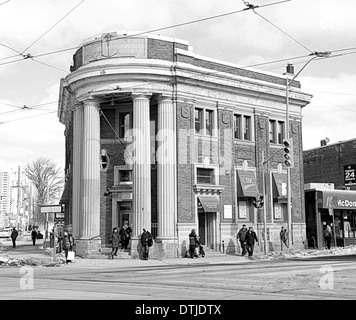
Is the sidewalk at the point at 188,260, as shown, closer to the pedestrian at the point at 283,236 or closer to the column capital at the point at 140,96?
the pedestrian at the point at 283,236

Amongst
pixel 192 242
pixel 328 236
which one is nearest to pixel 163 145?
pixel 192 242

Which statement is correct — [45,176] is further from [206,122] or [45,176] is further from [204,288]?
[204,288]

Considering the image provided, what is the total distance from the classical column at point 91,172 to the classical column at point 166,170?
368 centimetres

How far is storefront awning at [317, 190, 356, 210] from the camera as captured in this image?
1650 inches

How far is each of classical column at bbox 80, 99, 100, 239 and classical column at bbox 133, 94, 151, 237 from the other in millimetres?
2437

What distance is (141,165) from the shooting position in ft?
108

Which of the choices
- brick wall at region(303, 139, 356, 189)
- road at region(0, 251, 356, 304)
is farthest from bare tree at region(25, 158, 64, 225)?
road at region(0, 251, 356, 304)

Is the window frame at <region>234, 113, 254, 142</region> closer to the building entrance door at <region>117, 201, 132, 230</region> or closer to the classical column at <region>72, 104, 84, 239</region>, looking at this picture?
the building entrance door at <region>117, 201, 132, 230</region>

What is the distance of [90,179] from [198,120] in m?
7.68

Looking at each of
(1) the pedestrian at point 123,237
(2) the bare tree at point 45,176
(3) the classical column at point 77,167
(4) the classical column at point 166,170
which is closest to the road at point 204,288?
(4) the classical column at point 166,170

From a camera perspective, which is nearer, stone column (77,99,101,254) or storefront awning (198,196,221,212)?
stone column (77,99,101,254)

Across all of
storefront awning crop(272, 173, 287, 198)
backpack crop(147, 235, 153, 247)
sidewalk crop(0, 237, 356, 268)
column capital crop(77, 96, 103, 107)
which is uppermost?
column capital crop(77, 96, 103, 107)

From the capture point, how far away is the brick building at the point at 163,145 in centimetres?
3334

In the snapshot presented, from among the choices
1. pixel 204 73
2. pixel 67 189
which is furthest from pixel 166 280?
pixel 67 189
